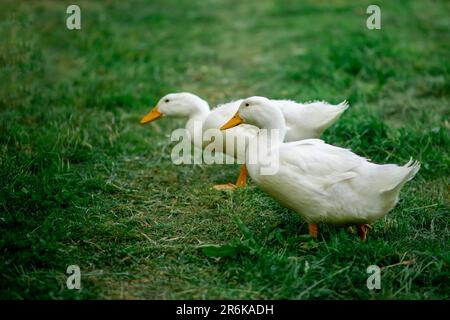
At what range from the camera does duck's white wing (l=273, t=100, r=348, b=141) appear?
488cm

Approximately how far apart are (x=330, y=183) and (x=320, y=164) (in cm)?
16

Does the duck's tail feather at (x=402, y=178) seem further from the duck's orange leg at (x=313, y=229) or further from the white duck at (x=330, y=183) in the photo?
the duck's orange leg at (x=313, y=229)

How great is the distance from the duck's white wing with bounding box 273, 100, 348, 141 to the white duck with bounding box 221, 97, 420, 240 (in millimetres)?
832

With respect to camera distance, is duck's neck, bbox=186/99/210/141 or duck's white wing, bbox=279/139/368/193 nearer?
duck's white wing, bbox=279/139/368/193

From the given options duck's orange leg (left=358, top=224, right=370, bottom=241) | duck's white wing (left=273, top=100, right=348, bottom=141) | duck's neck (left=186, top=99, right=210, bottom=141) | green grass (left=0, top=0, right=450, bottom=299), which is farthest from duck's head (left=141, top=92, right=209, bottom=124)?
duck's orange leg (left=358, top=224, right=370, bottom=241)

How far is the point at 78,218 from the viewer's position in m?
4.39

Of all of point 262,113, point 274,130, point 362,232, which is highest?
point 262,113

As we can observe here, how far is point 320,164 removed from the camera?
13.0ft

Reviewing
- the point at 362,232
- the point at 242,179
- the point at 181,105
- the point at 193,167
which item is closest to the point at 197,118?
the point at 181,105

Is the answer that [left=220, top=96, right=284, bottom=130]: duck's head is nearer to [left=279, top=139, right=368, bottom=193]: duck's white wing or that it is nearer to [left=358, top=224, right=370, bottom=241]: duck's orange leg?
[left=279, top=139, right=368, bottom=193]: duck's white wing

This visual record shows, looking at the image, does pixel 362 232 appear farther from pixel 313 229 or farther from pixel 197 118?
pixel 197 118
